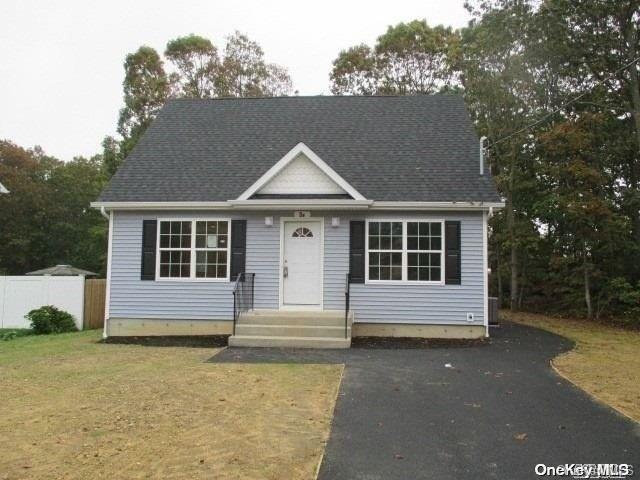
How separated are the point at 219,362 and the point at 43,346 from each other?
15.8 feet

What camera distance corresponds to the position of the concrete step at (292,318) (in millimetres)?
10508

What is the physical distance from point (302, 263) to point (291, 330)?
1854mm

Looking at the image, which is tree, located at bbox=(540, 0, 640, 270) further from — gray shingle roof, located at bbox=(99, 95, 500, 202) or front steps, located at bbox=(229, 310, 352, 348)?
front steps, located at bbox=(229, 310, 352, 348)

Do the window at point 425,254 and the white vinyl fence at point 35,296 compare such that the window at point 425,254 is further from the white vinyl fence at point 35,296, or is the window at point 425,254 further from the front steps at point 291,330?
the white vinyl fence at point 35,296

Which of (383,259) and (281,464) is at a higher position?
(383,259)

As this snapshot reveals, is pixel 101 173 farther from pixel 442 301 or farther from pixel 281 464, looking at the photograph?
pixel 281 464

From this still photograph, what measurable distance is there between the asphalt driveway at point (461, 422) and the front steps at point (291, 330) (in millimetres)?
1107

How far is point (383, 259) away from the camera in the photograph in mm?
11297

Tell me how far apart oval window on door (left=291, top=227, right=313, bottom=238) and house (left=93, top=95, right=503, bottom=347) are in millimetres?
23

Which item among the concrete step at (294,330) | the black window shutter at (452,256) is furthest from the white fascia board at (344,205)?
the concrete step at (294,330)

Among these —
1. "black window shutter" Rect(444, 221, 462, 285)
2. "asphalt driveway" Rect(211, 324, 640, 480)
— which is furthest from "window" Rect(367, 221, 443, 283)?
"asphalt driveway" Rect(211, 324, 640, 480)

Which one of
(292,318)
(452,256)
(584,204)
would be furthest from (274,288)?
(584,204)

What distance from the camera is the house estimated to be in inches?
435

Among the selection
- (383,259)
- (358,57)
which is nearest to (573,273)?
(383,259)
